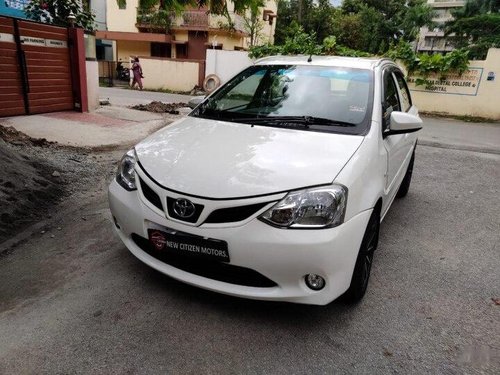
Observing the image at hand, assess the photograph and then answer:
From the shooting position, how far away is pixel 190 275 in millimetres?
2494

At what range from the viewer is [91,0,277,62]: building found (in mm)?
26609

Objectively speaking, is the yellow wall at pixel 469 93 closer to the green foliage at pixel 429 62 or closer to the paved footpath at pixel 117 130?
the green foliage at pixel 429 62

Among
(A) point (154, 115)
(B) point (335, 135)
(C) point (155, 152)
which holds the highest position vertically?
(B) point (335, 135)

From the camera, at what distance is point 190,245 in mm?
2355

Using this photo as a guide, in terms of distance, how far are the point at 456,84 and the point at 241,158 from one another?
575 inches

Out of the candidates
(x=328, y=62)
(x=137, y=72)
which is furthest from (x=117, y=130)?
(x=137, y=72)

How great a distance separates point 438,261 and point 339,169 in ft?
5.80

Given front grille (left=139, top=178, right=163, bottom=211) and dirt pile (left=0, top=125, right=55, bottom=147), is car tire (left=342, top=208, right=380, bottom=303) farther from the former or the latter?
dirt pile (left=0, top=125, right=55, bottom=147)

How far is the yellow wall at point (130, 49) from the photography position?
29773mm

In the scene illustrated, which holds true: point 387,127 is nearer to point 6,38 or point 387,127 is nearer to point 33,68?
point 6,38

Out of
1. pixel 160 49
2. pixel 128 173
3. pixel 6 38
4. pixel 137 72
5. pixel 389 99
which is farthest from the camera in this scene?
pixel 160 49

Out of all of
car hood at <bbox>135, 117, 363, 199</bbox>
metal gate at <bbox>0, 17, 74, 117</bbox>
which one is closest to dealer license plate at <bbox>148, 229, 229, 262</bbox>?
car hood at <bbox>135, 117, 363, 199</bbox>

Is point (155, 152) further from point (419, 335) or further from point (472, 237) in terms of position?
point (472, 237)

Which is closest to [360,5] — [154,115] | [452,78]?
[452,78]
